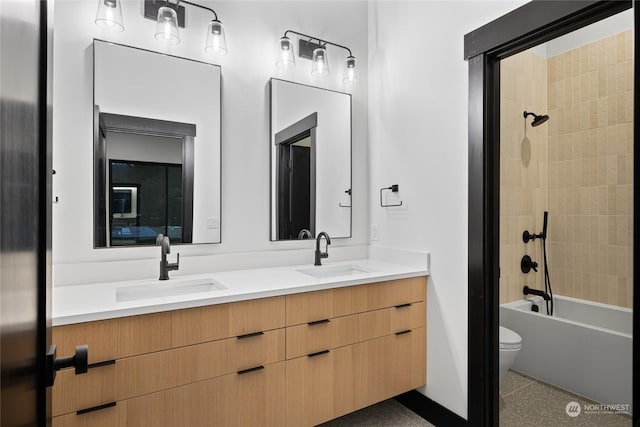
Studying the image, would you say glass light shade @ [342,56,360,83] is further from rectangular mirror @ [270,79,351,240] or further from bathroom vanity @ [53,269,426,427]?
bathroom vanity @ [53,269,426,427]

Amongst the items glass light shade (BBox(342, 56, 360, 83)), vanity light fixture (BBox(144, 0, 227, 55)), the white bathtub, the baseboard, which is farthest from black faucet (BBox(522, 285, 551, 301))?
vanity light fixture (BBox(144, 0, 227, 55))

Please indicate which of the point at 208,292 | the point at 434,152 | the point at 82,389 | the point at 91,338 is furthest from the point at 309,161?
the point at 82,389

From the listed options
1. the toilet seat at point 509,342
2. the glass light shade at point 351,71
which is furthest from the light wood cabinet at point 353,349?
the glass light shade at point 351,71

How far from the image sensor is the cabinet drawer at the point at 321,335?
1705mm

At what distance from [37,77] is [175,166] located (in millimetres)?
1423

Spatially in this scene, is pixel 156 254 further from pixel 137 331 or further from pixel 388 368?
pixel 388 368

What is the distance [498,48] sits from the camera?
1.74 meters

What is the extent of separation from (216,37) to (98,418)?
6.09 ft

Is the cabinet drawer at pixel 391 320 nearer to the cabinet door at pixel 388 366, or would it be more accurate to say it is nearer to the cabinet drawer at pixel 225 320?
the cabinet door at pixel 388 366

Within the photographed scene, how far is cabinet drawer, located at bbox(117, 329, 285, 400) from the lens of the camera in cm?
138

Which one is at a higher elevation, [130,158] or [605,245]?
[130,158]

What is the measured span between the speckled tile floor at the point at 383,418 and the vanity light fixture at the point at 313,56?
2.11 m

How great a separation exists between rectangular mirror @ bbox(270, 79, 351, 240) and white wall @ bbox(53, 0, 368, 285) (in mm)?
66

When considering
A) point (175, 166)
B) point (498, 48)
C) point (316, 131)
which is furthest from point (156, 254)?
point (498, 48)
